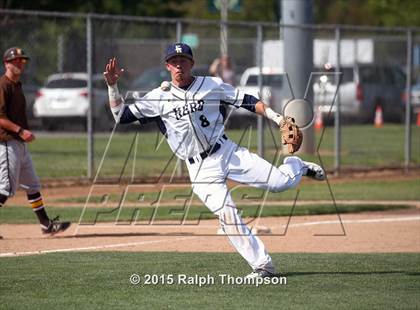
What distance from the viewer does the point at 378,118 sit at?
1225 inches

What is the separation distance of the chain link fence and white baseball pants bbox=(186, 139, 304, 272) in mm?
7018

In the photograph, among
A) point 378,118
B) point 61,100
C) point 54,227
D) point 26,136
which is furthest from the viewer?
point 378,118

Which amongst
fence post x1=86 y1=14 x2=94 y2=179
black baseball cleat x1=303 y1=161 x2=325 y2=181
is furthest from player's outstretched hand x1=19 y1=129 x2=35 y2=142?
fence post x1=86 y1=14 x2=94 y2=179

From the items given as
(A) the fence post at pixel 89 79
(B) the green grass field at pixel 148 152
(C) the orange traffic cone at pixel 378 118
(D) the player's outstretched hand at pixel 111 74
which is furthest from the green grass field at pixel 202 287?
(C) the orange traffic cone at pixel 378 118

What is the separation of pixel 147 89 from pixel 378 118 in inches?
437

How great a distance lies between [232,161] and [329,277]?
4.73 feet

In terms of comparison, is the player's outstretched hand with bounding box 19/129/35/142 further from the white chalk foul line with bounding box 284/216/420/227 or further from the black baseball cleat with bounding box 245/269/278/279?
the white chalk foul line with bounding box 284/216/420/227

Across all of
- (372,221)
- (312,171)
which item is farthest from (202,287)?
(372,221)

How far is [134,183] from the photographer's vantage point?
1923 centimetres

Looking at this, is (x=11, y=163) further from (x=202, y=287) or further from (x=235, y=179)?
(x=202, y=287)

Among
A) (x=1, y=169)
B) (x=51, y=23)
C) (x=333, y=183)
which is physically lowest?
(x=333, y=183)

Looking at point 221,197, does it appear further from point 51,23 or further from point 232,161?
point 51,23

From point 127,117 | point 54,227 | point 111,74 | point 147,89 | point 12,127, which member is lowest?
point 54,227

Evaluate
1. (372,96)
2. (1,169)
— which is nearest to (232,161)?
(1,169)
